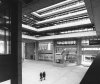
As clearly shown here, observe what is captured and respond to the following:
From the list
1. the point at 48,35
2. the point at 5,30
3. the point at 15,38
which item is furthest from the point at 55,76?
the point at 48,35

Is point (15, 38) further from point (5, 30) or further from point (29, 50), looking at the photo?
point (29, 50)

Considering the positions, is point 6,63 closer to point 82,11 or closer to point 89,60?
point 82,11

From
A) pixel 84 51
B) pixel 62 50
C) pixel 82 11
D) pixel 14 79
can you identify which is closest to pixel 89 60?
pixel 84 51

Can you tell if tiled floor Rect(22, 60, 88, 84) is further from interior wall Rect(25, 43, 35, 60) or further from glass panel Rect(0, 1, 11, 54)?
interior wall Rect(25, 43, 35, 60)

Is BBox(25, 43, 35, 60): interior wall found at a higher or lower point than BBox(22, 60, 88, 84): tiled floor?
higher

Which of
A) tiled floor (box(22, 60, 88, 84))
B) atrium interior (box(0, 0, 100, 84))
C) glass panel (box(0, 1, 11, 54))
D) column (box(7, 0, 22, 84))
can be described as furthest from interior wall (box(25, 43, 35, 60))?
glass panel (box(0, 1, 11, 54))

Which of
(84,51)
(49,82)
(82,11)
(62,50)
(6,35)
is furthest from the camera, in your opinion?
(62,50)

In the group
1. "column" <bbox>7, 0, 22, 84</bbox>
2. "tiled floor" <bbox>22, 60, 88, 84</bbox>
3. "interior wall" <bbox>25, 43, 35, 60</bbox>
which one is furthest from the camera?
"interior wall" <bbox>25, 43, 35, 60</bbox>

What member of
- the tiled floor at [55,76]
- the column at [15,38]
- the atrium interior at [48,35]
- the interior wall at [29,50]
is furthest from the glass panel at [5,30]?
the interior wall at [29,50]

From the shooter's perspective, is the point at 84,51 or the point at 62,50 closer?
the point at 84,51

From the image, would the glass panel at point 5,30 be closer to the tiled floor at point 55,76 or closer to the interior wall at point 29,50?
the tiled floor at point 55,76

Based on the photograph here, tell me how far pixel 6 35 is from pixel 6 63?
1.05 m

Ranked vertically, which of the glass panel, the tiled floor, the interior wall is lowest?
the tiled floor

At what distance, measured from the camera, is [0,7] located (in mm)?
3312
